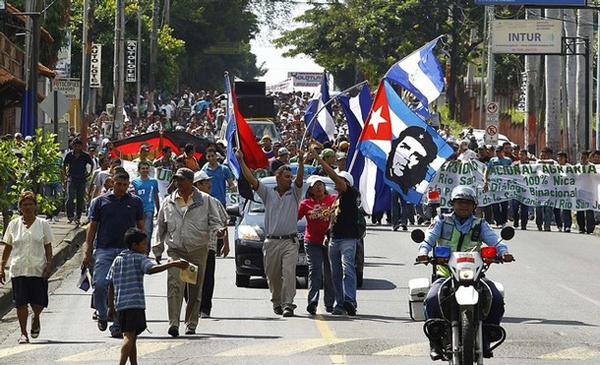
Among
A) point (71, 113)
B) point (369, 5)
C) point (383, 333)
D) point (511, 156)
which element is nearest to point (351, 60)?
point (369, 5)

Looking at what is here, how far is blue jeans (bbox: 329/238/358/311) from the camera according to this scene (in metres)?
16.1

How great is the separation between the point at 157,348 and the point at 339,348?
1.68 metres

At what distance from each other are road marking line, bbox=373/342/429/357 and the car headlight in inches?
209

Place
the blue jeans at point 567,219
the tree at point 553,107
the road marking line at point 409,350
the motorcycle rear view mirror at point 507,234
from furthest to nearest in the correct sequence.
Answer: the tree at point 553,107
the blue jeans at point 567,219
the road marking line at point 409,350
the motorcycle rear view mirror at point 507,234

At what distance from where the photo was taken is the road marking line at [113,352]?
42.9ft

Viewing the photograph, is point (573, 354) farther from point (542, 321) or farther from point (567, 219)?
point (567, 219)

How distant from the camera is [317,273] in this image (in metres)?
16.4

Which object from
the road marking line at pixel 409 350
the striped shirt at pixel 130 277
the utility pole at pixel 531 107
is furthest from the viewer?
the utility pole at pixel 531 107

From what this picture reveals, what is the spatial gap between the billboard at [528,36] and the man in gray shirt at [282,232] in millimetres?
33709

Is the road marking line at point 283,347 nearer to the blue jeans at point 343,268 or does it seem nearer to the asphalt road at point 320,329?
the asphalt road at point 320,329

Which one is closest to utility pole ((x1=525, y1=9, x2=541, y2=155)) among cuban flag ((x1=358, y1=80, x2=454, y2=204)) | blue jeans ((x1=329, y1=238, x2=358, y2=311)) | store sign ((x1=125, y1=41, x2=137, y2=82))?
store sign ((x1=125, y1=41, x2=137, y2=82))

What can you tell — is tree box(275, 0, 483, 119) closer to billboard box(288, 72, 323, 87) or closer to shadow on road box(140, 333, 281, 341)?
billboard box(288, 72, 323, 87)

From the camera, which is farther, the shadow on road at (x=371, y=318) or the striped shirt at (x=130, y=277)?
the shadow on road at (x=371, y=318)

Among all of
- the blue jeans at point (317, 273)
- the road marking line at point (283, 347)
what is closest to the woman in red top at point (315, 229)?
the blue jeans at point (317, 273)
